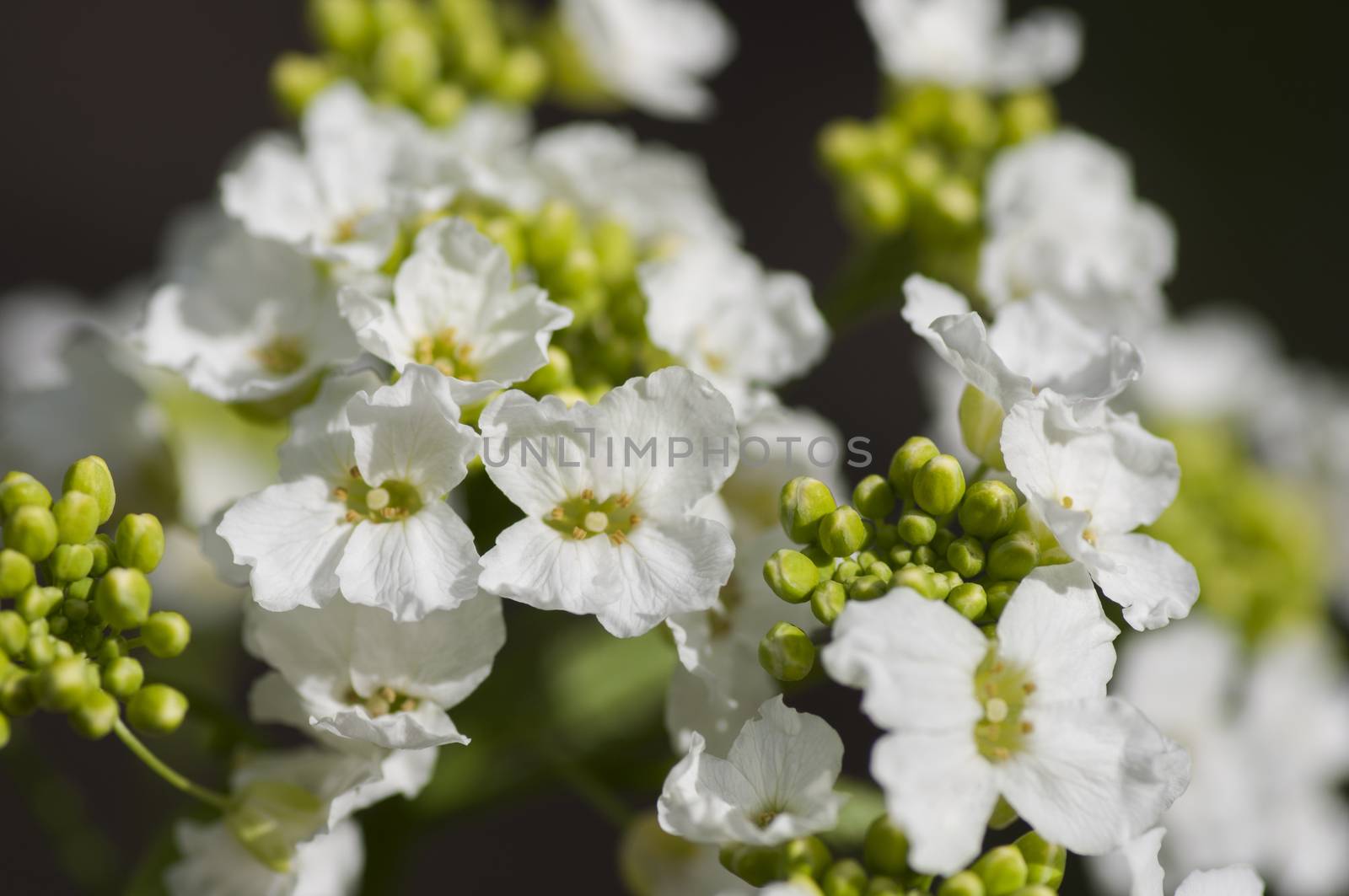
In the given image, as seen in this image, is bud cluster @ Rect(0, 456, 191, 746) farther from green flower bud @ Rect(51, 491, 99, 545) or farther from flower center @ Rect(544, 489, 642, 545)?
flower center @ Rect(544, 489, 642, 545)

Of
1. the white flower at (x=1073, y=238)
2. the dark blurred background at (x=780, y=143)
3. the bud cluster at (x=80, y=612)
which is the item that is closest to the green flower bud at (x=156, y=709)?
the bud cluster at (x=80, y=612)

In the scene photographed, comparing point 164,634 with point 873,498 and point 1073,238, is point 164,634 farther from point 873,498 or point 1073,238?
point 1073,238

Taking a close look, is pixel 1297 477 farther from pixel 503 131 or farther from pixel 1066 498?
pixel 503 131

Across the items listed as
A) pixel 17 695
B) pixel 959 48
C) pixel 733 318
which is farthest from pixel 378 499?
pixel 959 48

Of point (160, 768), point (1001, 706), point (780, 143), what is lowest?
point (780, 143)

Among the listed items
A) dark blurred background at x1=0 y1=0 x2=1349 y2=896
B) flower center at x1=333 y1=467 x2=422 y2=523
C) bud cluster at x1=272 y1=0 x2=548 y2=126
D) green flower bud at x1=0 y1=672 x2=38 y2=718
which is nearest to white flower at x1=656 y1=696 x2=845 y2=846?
flower center at x1=333 y1=467 x2=422 y2=523

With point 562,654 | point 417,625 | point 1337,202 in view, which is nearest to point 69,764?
point 562,654

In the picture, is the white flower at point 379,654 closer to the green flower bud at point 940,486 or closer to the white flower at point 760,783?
the white flower at point 760,783
